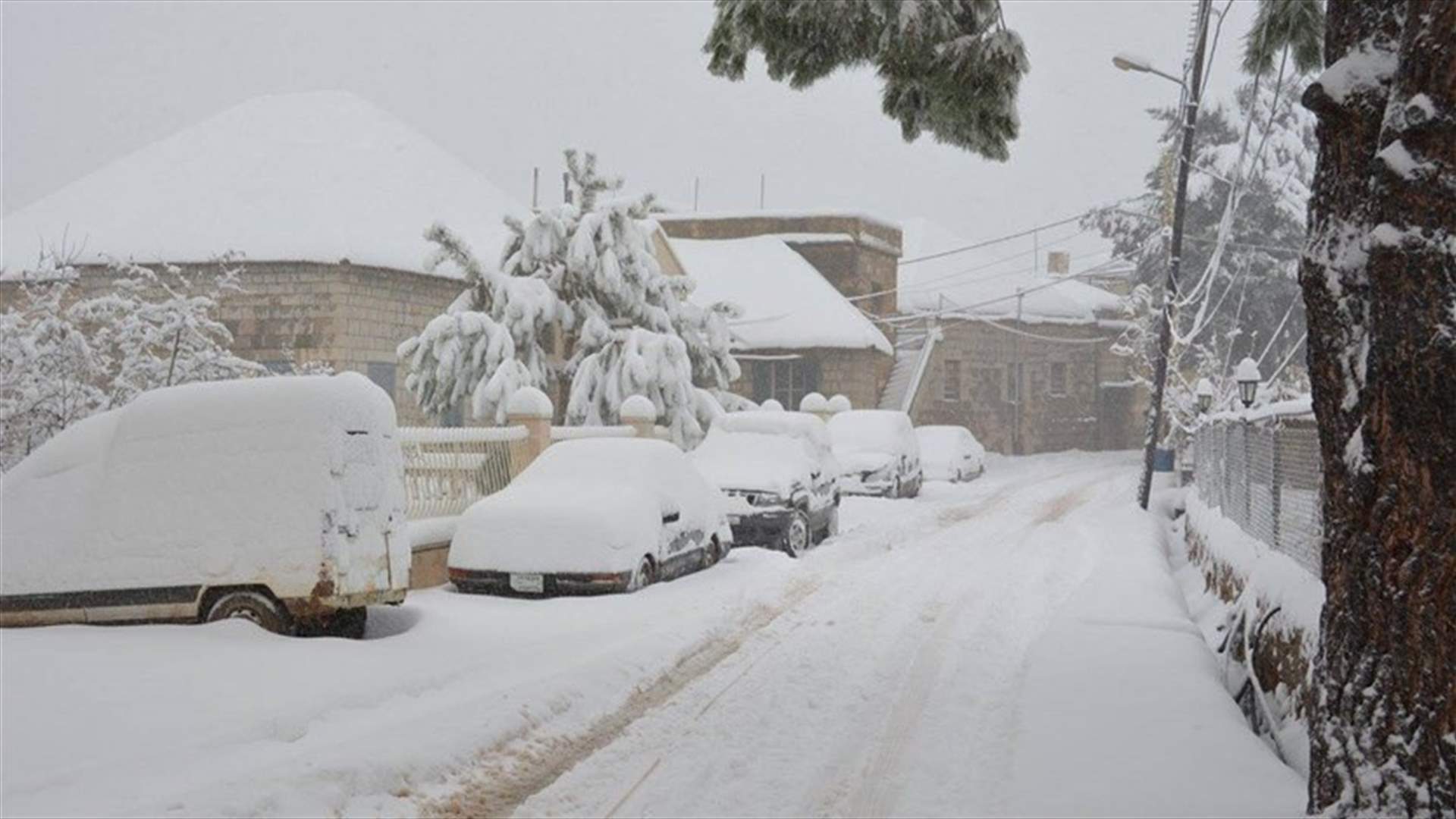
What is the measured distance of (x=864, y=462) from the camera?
84.0 feet

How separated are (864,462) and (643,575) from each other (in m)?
13.8

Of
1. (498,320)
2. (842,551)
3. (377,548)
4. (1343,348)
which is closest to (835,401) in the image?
(498,320)

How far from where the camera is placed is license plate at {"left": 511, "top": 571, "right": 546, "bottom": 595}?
11.7 meters

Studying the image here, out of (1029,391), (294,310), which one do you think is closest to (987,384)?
(1029,391)

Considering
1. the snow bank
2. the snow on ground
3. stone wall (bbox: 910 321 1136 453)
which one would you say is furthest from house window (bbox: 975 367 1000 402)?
the snow bank

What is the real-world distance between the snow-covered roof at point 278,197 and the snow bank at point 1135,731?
52.6ft

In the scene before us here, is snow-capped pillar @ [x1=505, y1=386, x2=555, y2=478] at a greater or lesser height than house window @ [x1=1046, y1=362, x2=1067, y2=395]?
lesser

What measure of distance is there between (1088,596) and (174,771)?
9067mm

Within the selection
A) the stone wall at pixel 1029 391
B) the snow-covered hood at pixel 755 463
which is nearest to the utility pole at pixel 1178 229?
the snow-covered hood at pixel 755 463

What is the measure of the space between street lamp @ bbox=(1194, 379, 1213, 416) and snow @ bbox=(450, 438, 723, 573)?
1678 centimetres

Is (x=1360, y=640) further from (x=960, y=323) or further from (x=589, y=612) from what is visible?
(x=960, y=323)

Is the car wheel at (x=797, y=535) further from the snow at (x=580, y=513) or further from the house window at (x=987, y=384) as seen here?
the house window at (x=987, y=384)

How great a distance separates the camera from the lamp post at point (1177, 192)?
21609 mm

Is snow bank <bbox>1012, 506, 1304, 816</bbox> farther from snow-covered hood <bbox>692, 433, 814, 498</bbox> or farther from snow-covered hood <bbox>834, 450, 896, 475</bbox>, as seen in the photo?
snow-covered hood <bbox>834, 450, 896, 475</bbox>
